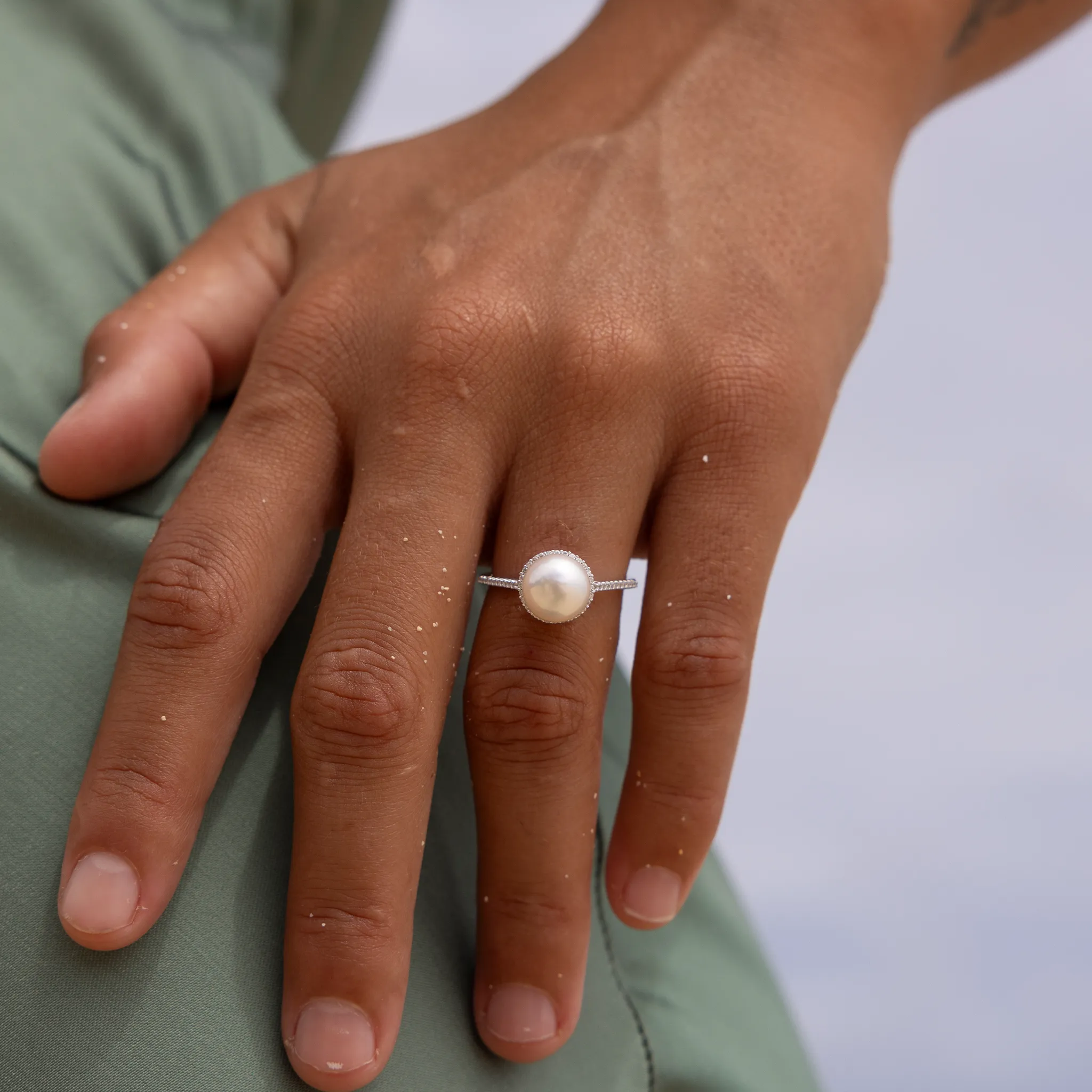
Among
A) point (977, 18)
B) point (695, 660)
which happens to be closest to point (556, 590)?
point (695, 660)

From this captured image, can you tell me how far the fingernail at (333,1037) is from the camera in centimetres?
56

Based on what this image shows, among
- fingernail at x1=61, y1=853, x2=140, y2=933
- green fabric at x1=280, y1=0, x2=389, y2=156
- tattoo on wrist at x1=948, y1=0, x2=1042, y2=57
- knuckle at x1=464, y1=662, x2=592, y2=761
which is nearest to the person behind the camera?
fingernail at x1=61, y1=853, x2=140, y2=933

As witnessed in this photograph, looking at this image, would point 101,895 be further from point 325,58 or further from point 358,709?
point 325,58

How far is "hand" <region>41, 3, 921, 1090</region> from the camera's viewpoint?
59 cm

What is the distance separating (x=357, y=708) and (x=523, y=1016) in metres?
0.21

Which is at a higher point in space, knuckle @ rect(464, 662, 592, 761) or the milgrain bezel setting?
the milgrain bezel setting

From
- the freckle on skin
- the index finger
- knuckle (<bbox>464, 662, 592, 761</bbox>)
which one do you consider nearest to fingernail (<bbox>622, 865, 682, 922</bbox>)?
knuckle (<bbox>464, 662, 592, 761</bbox>)

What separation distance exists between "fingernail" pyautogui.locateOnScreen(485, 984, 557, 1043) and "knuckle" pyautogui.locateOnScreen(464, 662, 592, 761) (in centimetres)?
14

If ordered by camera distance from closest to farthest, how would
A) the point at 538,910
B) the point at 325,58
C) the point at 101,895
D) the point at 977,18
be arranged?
the point at 101,895, the point at 538,910, the point at 977,18, the point at 325,58

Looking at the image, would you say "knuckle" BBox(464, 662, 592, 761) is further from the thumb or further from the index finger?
the thumb

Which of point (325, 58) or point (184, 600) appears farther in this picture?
point (325, 58)

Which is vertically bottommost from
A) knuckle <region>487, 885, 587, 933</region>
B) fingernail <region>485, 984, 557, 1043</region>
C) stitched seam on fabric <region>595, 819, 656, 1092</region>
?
stitched seam on fabric <region>595, 819, 656, 1092</region>

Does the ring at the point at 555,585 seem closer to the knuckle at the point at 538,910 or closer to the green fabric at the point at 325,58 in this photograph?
the knuckle at the point at 538,910

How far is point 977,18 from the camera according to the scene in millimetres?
987
